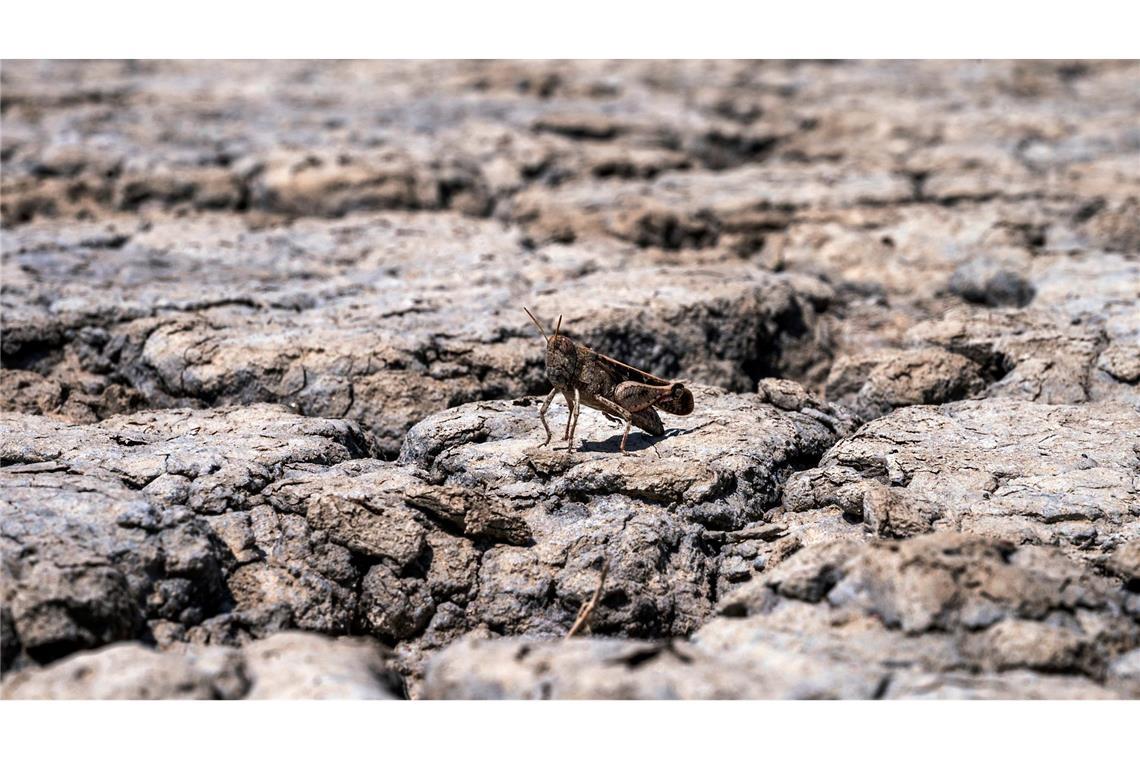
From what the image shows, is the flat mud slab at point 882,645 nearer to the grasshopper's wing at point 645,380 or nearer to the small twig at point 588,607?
the small twig at point 588,607

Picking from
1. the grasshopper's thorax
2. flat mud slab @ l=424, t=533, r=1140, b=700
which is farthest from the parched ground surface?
the grasshopper's thorax

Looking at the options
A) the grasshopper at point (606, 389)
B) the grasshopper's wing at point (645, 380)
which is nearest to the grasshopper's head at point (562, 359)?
the grasshopper at point (606, 389)

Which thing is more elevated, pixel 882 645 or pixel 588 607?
pixel 882 645

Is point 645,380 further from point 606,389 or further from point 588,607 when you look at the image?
point 588,607

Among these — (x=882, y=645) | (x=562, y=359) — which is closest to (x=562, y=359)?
(x=562, y=359)

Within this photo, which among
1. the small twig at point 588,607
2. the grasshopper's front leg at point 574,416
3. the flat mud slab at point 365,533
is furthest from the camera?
the grasshopper's front leg at point 574,416
